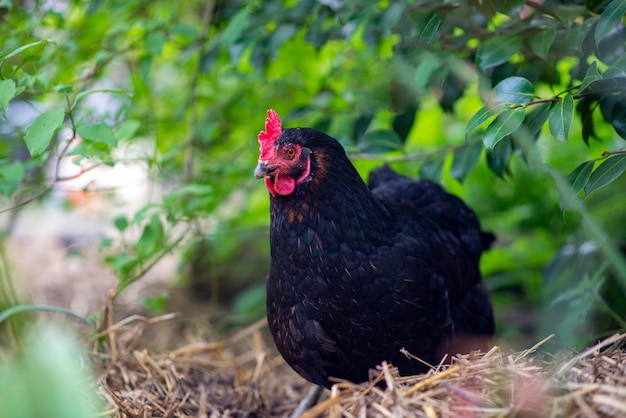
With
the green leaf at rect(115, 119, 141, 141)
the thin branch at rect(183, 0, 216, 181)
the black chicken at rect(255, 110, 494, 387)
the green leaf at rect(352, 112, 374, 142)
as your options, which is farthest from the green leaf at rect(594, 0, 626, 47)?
the thin branch at rect(183, 0, 216, 181)

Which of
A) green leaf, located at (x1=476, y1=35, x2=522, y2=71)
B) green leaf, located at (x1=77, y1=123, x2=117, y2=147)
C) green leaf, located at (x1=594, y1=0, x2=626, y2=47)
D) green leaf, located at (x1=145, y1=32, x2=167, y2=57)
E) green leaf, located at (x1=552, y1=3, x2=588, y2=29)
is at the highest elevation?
green leaf, located at (x1=594, y1=0, x2=626, y2=47)

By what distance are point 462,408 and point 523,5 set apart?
1.63 metres

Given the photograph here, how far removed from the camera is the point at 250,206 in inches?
197

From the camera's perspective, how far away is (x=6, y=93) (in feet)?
6.81

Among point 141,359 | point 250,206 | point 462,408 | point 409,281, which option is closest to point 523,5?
point 409,281

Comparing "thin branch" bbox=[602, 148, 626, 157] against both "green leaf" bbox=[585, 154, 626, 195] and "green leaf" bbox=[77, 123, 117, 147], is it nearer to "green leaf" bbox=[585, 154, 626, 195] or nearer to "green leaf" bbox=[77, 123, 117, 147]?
"green leaf" bbox=[585, 154, 626, 195]

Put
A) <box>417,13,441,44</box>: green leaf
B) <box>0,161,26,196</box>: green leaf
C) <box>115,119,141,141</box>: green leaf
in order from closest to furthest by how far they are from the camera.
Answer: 1. <box>417,13,441,44</box>: green leaf
2. <box>0,161,26,196</box>: green leaf
3. <box>115,119,141,141</box>: green leaf

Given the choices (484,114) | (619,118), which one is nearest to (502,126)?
(484,114)

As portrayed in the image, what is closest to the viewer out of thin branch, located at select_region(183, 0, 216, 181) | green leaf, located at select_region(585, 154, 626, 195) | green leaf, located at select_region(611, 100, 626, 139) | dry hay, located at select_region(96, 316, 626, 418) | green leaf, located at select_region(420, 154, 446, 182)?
dry hay, located at select_region(96, 316, 626, 418)

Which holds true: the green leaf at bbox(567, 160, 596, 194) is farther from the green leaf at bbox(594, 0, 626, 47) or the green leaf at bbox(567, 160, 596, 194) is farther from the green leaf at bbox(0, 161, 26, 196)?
the green leaf at bbox(0, 161, 26, 196)

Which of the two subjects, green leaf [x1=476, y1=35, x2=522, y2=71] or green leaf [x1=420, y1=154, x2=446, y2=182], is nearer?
green leaf [x1=476, y1=35, x2=522, y2=71]

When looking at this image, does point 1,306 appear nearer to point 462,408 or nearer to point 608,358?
point 462,408

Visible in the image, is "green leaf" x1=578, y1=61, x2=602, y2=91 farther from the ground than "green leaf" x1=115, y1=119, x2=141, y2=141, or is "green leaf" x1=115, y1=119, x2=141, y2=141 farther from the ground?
"green leaf" x1=578, y1=61, x2=602, y2=91

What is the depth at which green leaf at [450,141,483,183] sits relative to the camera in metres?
2.95
